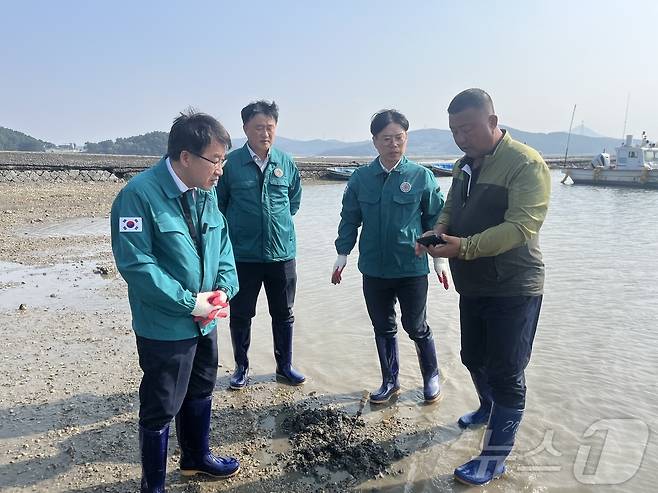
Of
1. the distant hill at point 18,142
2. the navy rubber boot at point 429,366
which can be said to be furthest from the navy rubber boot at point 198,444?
the distant hill at point 18,142

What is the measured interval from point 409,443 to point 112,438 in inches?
86.1

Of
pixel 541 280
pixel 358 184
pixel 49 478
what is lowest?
pixel 49 478

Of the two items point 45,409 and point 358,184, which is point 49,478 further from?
point 358,184

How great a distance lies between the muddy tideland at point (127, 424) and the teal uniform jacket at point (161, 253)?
48.0 inches

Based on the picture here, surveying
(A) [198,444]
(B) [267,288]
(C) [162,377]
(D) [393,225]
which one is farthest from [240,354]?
(C) [162,377]

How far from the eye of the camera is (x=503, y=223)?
2.93m

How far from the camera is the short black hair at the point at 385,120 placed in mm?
4109

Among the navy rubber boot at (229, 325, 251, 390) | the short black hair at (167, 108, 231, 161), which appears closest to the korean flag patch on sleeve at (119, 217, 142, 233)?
the short black hair at (167, 108, 231, 161)

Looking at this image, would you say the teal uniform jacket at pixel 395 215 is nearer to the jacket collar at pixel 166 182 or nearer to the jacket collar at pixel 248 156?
the jacket collar at pixel 248 156

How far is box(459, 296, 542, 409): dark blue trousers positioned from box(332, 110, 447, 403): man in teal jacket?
36.7 inches

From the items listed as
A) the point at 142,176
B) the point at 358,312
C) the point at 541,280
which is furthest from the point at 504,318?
the point at 358,312

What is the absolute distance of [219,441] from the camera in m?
3.83

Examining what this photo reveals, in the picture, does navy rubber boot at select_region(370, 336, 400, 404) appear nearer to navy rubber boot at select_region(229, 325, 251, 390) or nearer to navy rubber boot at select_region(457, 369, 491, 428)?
navy rubber boot at select_region(457, 369, 491, 428)

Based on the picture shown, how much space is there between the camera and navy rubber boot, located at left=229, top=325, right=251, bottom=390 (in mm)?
4758
